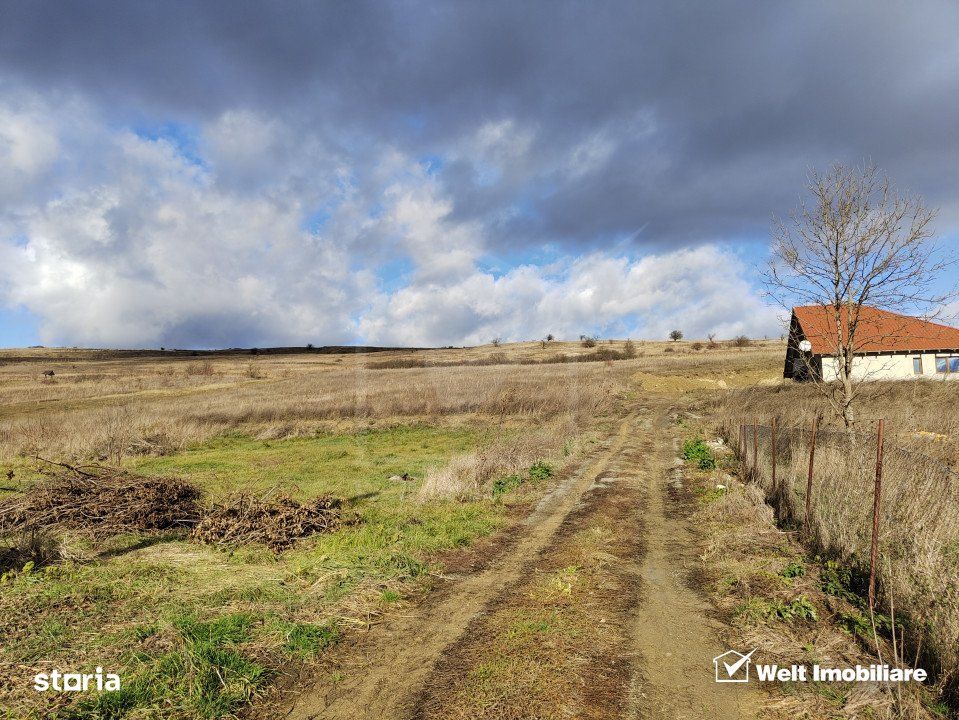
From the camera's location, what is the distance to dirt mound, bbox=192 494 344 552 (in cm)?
938

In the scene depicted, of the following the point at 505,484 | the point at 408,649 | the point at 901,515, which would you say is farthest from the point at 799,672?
the point at 505,484

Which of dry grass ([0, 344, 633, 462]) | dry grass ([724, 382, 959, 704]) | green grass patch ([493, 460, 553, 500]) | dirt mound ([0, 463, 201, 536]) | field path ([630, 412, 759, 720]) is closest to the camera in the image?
field path ([630, 412, 759, 720])

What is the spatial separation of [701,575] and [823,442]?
24.4 feet

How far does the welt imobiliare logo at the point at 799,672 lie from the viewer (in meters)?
4.67

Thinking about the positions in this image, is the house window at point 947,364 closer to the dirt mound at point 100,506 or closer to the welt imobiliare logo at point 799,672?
the welt imobiliare logo at point 799,672

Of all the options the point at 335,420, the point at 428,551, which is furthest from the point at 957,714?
the point at 335,420

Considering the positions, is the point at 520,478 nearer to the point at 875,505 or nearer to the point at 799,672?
the point at 875,505

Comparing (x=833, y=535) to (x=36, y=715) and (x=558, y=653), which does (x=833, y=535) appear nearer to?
(x=558, y=653)

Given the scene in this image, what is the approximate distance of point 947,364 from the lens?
35531 millimetres

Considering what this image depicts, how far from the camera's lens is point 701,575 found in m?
7.50

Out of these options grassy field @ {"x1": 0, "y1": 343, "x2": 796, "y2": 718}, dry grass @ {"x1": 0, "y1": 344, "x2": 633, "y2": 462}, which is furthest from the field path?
dry grass @ {"x1": 0, "y1": 344, "x2": 633, "y2": 462}

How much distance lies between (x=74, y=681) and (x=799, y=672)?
23.2ft

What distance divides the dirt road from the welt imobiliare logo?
16cm

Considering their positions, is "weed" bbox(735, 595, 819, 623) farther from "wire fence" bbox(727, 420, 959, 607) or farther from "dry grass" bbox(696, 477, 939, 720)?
"wire fence" bbox(727, 420, 959, 607)
